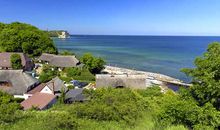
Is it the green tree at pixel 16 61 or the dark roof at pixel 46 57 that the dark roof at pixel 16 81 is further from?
the dark roof at pixel 46 57

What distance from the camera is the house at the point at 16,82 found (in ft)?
94.4

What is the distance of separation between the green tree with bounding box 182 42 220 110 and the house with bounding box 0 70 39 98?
1900cm

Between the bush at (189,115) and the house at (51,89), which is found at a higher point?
the bush at (189,115)

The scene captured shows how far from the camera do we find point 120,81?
109 ft

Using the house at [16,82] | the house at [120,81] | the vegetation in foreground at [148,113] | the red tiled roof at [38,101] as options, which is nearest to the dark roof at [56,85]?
the house at [16,82]

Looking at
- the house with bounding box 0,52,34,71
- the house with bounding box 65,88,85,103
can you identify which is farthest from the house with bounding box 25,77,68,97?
the house with bounding box 0,52,34,71

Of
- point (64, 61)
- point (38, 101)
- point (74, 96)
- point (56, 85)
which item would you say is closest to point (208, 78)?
point (38, 101)

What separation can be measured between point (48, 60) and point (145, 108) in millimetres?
38002

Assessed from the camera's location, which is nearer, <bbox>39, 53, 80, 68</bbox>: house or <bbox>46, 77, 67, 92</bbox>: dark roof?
<bbox>46, 77, 67, 92</bbox>: dark roof

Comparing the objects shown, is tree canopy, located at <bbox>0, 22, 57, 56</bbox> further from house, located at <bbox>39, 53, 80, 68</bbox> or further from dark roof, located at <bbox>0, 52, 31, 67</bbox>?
dark roof, located at <bbox>0, 52, 31, 67</bbox>

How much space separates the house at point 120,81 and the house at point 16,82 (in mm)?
7288

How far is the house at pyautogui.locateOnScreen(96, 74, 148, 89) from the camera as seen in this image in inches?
1293

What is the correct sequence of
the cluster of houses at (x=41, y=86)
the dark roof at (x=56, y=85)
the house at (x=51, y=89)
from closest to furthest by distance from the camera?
the cluster of houses at (x=41, y=86), the house at (x=51, y=89), the dark roof at (x=56, y=85)

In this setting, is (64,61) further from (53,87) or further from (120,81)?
(53,87)
